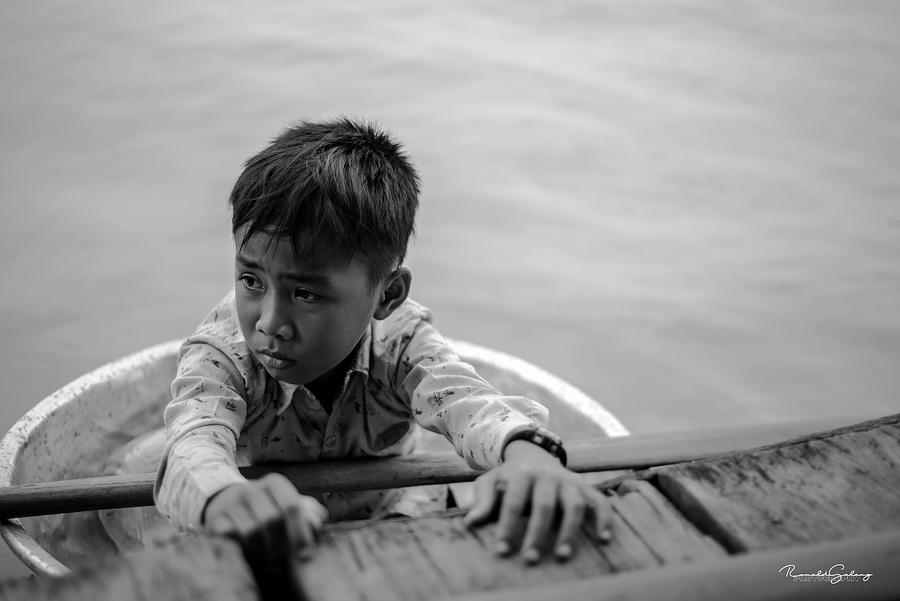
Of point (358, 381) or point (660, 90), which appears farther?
point (660, 90)

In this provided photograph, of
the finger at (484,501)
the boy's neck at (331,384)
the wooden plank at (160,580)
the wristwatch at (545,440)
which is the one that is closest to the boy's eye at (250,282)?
the boy's neck at (331,384)

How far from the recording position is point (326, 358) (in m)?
1.29

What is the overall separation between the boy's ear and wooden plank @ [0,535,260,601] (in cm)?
76

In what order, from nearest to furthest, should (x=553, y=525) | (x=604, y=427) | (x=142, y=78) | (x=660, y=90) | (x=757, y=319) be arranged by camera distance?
(x=553, y=525) → (x=604, y=427) → (x=757, y=319) → (x=142, y=78) → (x=660, y=90)

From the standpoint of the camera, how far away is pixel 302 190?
48.6 inches

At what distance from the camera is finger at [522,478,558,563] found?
2.39 ft

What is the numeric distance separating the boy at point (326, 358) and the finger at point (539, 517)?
1 centimetres

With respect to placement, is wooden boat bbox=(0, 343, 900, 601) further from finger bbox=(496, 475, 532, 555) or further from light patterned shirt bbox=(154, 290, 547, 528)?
light patterned shirt bbox=(154, 290, 547, 528)

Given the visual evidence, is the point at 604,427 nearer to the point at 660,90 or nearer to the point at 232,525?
the point at 232,525

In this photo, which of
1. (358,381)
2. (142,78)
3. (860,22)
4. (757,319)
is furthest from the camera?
(860,22)

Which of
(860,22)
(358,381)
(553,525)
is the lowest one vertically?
(358,381)

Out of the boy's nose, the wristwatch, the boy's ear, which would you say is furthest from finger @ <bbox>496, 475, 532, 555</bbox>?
the boy's ear

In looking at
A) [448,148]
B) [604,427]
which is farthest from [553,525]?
[448,148]

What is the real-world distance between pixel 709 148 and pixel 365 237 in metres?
2.95
